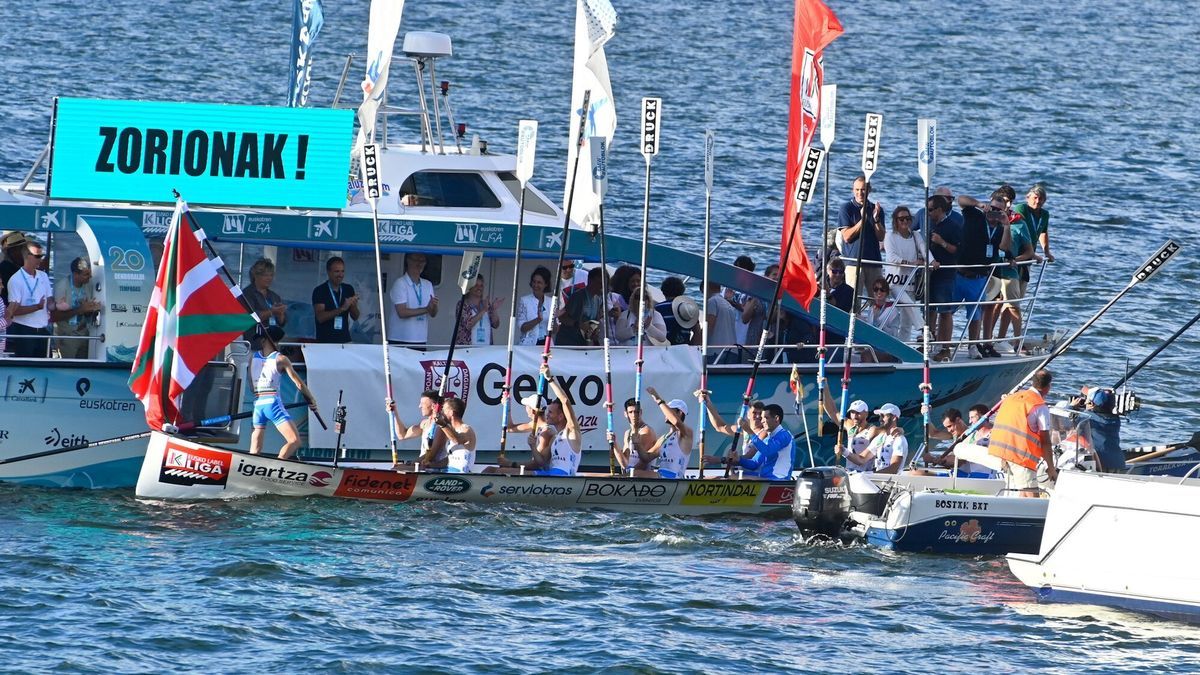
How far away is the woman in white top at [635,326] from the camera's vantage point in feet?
77.2

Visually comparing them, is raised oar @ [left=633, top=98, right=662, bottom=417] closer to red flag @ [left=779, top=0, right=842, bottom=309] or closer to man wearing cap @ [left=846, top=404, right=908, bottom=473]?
red flag @ [left=779, top=0, right=842, bottom=309]

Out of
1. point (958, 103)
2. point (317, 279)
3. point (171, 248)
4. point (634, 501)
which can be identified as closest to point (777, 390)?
point (634, 501)

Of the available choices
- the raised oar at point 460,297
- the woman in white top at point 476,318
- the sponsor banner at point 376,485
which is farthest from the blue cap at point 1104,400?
the woman in white top at point 476,318

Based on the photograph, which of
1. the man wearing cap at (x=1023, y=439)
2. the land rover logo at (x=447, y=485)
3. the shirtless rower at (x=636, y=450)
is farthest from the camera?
the shirtless rower at (x=636, y=450)

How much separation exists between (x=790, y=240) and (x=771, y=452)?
2.38 meters

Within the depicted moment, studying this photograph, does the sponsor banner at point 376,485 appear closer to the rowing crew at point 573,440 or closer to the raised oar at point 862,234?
the rowing crew at point 573,440

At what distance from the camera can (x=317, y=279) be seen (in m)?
23.1

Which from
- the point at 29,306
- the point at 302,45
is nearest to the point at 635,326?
Result: the point at 302,45

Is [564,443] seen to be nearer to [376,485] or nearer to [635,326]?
[376,485]

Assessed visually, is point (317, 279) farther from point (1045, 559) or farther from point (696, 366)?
point (1045, 559)

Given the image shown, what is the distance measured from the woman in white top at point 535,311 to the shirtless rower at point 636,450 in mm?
1823

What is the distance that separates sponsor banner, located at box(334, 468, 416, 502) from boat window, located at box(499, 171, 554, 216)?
458cm

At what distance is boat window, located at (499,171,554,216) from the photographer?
24188 mm

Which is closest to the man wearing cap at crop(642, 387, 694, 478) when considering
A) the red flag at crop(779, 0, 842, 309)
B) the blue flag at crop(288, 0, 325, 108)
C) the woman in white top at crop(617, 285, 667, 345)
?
the woman in white top at crop(617, 285, 667, 345)
